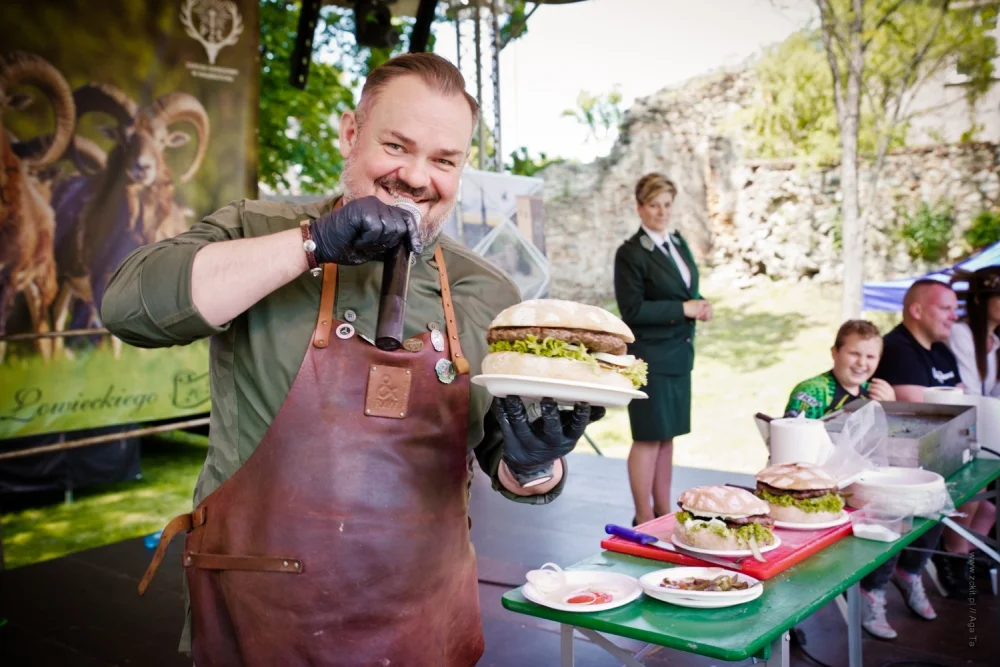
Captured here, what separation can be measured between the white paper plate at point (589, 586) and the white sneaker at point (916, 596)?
8.31ft

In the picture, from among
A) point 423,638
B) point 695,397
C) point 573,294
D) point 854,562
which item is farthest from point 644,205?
point 573,294

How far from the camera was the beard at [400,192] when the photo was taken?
5.43ft

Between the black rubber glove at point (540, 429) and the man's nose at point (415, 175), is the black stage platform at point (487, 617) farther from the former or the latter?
the man's nose at point (415, 175)

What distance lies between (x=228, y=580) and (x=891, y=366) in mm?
3826

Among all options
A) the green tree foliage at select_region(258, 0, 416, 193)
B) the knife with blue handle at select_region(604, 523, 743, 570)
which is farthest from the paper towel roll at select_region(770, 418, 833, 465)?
the green tree foliage at select_region(258, 0, 416, 193)

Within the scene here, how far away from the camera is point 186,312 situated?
1420mm

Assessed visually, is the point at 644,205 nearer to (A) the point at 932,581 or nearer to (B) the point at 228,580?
(A) the point at 932,581

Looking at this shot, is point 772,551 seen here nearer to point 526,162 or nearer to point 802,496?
point 802,496

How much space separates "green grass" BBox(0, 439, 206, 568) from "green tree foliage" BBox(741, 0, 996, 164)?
1036 cm

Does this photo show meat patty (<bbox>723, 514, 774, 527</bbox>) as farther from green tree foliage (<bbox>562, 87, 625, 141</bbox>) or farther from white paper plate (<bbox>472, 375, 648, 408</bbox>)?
green tree foliage (<bbox>562, 87, 625, 141</bbox>)

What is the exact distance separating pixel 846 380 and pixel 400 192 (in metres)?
3.04

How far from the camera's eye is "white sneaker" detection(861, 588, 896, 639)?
3.65m

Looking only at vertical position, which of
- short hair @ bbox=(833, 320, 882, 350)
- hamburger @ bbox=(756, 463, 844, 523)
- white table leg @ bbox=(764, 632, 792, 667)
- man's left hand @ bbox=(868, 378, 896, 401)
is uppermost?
short hair @ bbox=(833, 320, 882, 350)

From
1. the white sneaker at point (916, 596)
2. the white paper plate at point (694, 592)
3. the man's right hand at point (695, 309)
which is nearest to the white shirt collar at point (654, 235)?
the man's right hand at point (695, 309)
